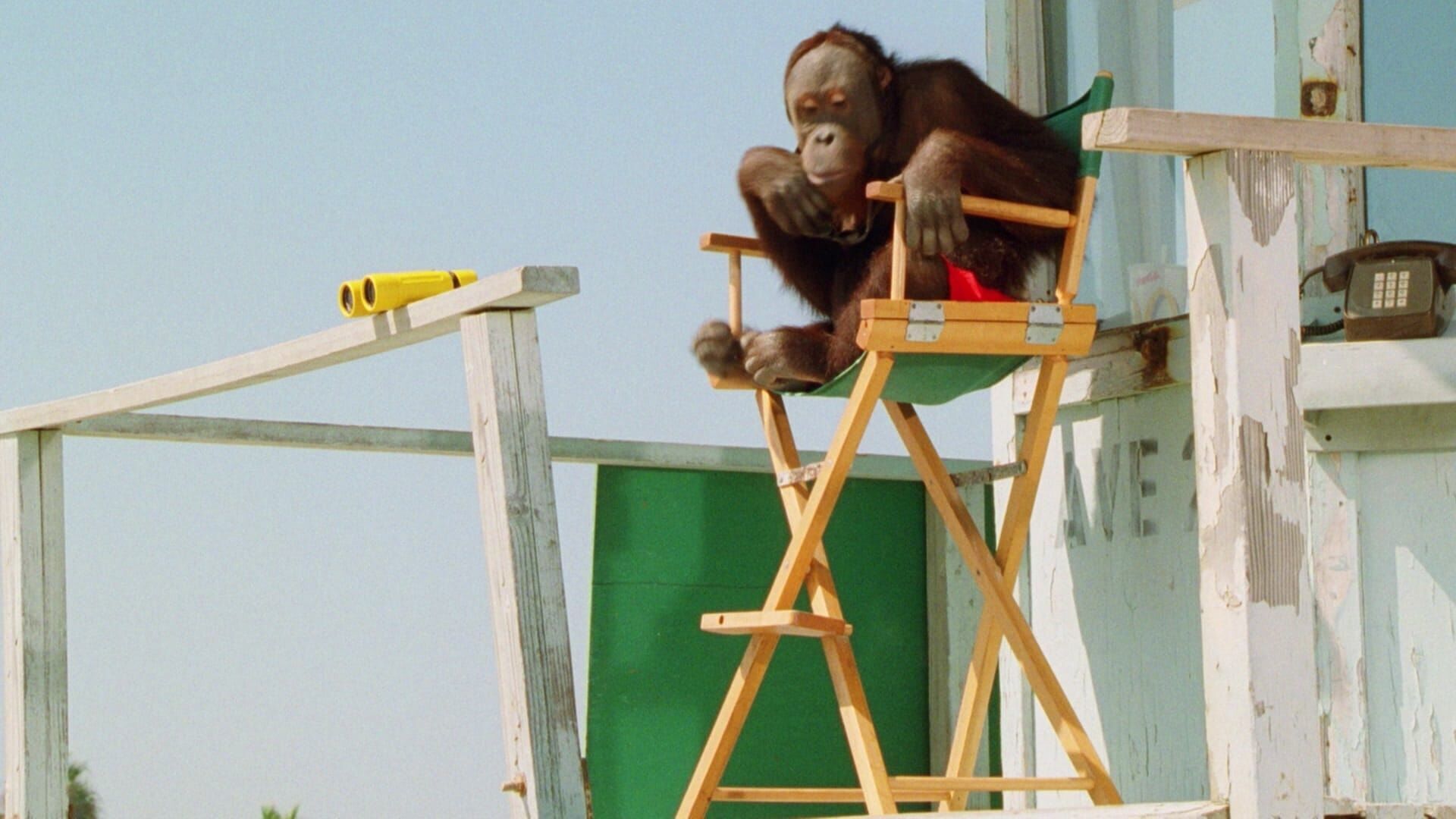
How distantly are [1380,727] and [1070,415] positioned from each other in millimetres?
968

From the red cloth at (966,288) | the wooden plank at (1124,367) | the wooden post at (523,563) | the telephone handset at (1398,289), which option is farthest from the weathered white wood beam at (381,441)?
the wooden post at (523,563)

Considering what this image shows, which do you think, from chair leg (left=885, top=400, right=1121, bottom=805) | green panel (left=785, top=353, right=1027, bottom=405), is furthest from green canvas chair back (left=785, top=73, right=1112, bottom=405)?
chair leg (left=885, top=400, right=1121, bottom=805)

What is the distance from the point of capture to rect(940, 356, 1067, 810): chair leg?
346cm

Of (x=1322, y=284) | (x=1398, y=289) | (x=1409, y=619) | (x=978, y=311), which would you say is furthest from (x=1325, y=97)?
(x=1409, y=619)

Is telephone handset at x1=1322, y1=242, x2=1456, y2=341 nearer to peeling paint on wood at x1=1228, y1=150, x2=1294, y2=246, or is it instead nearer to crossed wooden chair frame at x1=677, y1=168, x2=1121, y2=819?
crossed wooden chair frame at x1=677, y1=168, x2=1121, y2=819

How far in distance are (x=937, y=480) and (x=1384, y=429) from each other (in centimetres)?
80

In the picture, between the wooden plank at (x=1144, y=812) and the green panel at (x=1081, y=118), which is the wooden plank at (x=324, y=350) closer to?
the wooden plank at (x=1144, y=812)

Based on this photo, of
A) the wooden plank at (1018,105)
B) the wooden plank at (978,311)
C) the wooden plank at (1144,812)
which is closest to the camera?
the wooden plank at (1144,812)

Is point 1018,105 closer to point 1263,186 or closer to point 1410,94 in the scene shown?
point 1410,94

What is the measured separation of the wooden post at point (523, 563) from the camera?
2.58 m

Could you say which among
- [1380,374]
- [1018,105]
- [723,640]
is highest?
[1018,105]

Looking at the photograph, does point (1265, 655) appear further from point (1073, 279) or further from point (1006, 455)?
point (1006, 455)

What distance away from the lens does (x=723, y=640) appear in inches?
185

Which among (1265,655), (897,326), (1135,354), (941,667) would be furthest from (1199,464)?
(941,667)
